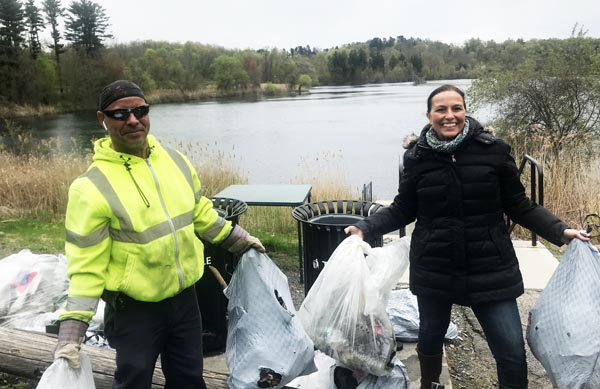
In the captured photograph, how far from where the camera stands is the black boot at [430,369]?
7.54 feet

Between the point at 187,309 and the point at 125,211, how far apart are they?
52 cm

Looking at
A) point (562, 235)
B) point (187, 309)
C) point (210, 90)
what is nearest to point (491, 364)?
point (562, 235)

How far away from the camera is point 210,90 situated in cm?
5662

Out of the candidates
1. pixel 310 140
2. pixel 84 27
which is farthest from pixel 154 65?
pixel 310 140

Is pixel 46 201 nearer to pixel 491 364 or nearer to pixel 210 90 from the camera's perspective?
pixel 491 364

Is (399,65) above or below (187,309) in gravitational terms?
above

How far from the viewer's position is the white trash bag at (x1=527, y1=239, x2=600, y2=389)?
1908mm

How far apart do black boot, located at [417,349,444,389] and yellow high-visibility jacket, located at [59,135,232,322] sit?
1111mm

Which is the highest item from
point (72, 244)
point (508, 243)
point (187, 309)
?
point (72, 244)

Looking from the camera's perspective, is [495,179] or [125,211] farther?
[495,179]

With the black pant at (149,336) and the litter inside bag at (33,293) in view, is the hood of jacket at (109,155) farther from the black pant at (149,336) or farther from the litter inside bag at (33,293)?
the litter inside bag at (33,293)

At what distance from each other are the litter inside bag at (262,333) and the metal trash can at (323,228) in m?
0.58

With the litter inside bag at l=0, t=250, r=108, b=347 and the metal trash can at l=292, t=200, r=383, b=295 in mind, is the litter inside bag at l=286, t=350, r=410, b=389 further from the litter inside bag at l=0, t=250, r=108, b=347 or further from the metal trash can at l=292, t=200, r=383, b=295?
the litter inside bag at l=0, t=250, r=108, b=347

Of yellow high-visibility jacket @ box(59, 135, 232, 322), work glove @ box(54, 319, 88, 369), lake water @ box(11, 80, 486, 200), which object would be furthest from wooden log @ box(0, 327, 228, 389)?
lake water @ box(11, 80, 486, 200)
